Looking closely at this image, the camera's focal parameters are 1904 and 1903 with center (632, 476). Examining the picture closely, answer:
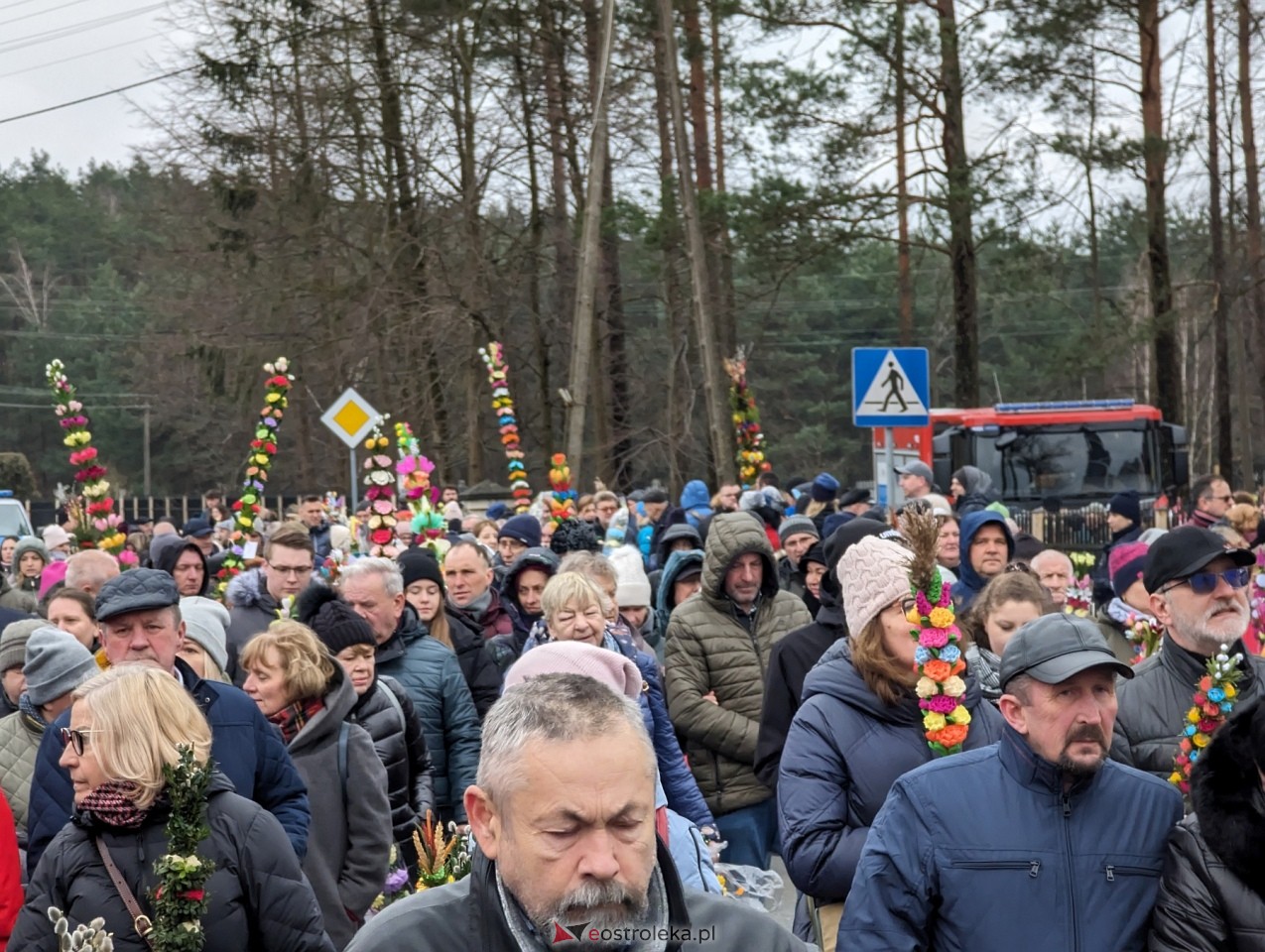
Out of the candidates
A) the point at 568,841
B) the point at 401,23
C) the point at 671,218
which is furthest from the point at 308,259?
the point at 568,841

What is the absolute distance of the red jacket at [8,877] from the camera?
17.1 feet

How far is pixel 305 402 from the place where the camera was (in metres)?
48.2

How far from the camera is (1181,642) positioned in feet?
17.8

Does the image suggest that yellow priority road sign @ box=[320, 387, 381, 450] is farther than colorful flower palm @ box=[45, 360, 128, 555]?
Yes

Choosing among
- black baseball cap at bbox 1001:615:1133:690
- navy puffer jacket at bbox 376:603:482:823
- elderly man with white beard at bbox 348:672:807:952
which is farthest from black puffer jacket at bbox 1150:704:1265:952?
navy puffer jacket at bbox 376:603:482:823

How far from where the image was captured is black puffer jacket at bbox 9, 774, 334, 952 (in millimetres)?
4547

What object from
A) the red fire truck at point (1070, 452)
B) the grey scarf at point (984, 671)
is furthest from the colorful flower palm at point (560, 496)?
the grey scarf at point (984, 671)

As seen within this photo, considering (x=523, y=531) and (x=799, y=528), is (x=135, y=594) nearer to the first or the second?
(x=799, y=528)

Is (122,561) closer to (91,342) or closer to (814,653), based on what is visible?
(814,653)

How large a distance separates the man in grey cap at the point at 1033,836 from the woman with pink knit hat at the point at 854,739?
593mm

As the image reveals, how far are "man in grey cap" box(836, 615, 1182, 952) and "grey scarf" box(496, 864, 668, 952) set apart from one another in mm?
1571

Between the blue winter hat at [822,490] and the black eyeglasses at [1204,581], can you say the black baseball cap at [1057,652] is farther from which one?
the blue winter hat at [822,490]

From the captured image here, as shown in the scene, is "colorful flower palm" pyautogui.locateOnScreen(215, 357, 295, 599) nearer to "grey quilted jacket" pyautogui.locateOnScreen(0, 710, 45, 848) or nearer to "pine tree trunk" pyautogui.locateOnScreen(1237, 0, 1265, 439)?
"grey quilted jacket" pyautogui.locateOnScreen(0, 710, 45, 848)

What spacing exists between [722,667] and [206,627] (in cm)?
228
